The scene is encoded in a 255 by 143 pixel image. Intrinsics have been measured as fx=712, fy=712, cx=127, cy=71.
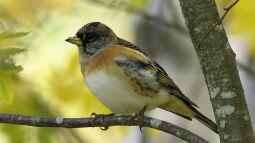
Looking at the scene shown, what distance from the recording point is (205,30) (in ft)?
8.80

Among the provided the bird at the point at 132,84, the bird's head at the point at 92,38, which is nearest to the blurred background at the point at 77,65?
the bird's head at the point at 92,38

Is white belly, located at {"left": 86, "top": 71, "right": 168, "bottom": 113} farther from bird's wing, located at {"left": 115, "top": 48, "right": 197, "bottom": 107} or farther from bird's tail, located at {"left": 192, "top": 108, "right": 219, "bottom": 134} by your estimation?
bird's tail, located at {"left": 192, "top": 108, "right": 219, "bottom": 134}

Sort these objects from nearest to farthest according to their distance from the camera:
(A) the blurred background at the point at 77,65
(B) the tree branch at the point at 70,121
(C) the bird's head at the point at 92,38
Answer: (B) the tree branch at the point at 70,121
(C) the bird's head at the point at 92,38
(A) the blurred background at the point at 77,65

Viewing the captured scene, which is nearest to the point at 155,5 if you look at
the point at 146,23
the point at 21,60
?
the point at 146,23

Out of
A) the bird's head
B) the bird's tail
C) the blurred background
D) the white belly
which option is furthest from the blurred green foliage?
the bird's tail

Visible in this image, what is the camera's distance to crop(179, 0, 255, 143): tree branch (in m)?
2.56

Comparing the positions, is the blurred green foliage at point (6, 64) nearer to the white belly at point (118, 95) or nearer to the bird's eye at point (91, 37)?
the white belly at point (118, 95)

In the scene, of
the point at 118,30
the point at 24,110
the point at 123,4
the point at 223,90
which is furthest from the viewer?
the point at 118,30

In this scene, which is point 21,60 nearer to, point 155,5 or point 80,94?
point 80,94

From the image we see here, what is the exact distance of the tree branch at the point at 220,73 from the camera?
101 inches

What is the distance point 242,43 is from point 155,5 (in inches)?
25.6

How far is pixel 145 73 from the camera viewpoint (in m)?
3.65

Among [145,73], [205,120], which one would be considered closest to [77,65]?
[145,73]

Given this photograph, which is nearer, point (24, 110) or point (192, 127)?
point (24, 110)
